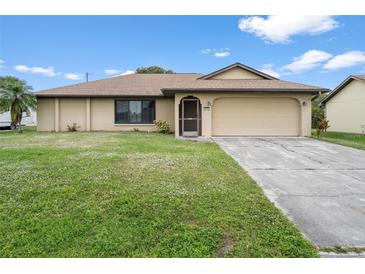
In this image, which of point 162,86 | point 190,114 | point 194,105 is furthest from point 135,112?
point 194,105

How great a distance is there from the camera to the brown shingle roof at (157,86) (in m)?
13.7

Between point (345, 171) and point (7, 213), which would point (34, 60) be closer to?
point (7, 213)

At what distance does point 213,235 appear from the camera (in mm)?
3033

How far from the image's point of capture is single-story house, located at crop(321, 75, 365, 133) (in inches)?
727

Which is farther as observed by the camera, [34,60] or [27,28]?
[34,60]

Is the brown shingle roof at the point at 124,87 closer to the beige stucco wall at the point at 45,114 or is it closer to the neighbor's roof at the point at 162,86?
the neighbor's roof at the point at 162,86

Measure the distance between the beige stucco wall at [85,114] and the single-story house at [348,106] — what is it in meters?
13.9

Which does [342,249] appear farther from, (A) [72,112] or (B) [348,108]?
(B) [348,108]

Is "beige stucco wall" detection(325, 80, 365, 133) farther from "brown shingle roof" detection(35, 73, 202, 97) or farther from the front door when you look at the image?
the front door

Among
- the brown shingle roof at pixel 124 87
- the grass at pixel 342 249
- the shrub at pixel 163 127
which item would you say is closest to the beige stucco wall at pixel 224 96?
the brown shingle roof at pixel 124 87
